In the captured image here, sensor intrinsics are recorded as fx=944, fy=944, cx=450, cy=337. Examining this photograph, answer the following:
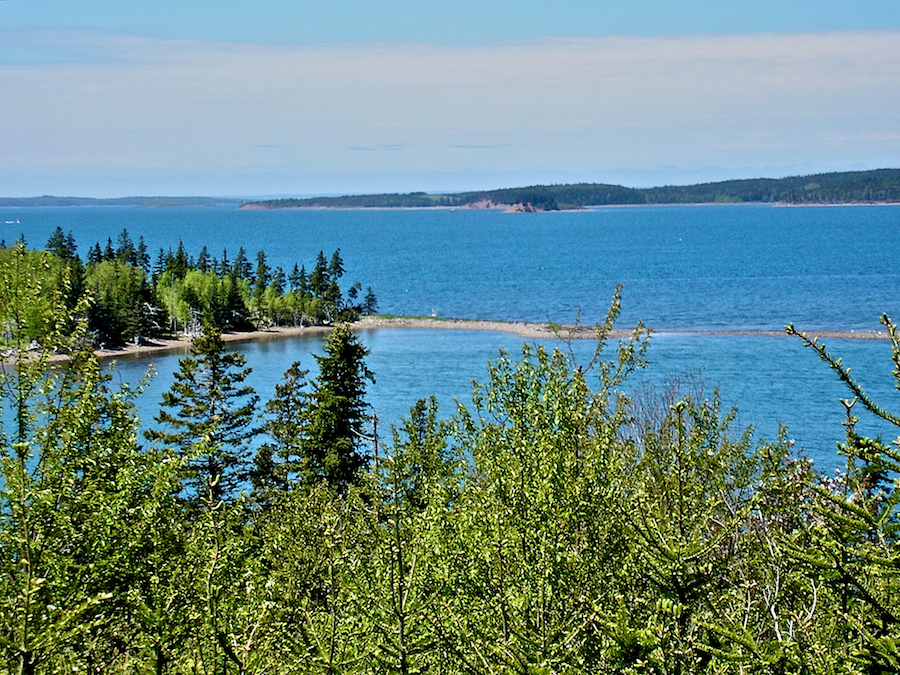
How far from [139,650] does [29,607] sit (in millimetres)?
2712

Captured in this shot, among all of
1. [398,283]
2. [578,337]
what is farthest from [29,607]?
[398,283]

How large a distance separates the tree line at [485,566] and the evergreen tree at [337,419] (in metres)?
17.6

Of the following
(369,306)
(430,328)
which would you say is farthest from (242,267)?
(430,328)

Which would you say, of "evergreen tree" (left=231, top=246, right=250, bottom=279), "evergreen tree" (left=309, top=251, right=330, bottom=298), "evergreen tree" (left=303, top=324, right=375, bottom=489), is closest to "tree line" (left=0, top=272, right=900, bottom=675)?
"evergreen tree" (left=303, top=324, right=375, bottom=489)

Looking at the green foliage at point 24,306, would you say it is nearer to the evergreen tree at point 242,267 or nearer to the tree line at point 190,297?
the tree line at point 190,297

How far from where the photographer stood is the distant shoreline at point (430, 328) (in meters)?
81.2

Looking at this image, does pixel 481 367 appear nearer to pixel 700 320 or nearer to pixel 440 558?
pixel 700 320

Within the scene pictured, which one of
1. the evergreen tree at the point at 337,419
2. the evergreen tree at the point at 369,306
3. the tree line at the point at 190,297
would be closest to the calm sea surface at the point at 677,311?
the evergreen tree at the point at 369,306

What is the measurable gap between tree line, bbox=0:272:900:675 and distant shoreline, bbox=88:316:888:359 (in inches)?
2590

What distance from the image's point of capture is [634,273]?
146375 millimetres

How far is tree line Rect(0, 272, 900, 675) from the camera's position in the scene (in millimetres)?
6445

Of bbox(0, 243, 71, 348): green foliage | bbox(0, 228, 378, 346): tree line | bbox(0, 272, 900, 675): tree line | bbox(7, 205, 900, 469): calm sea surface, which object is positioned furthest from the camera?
bbox(0, 228, 378, 346): tree line

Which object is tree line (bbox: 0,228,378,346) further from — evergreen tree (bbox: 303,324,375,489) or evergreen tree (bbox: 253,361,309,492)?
evergreen tree (bbox: 303,324,375,489)

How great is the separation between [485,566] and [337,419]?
22271 millimetres
